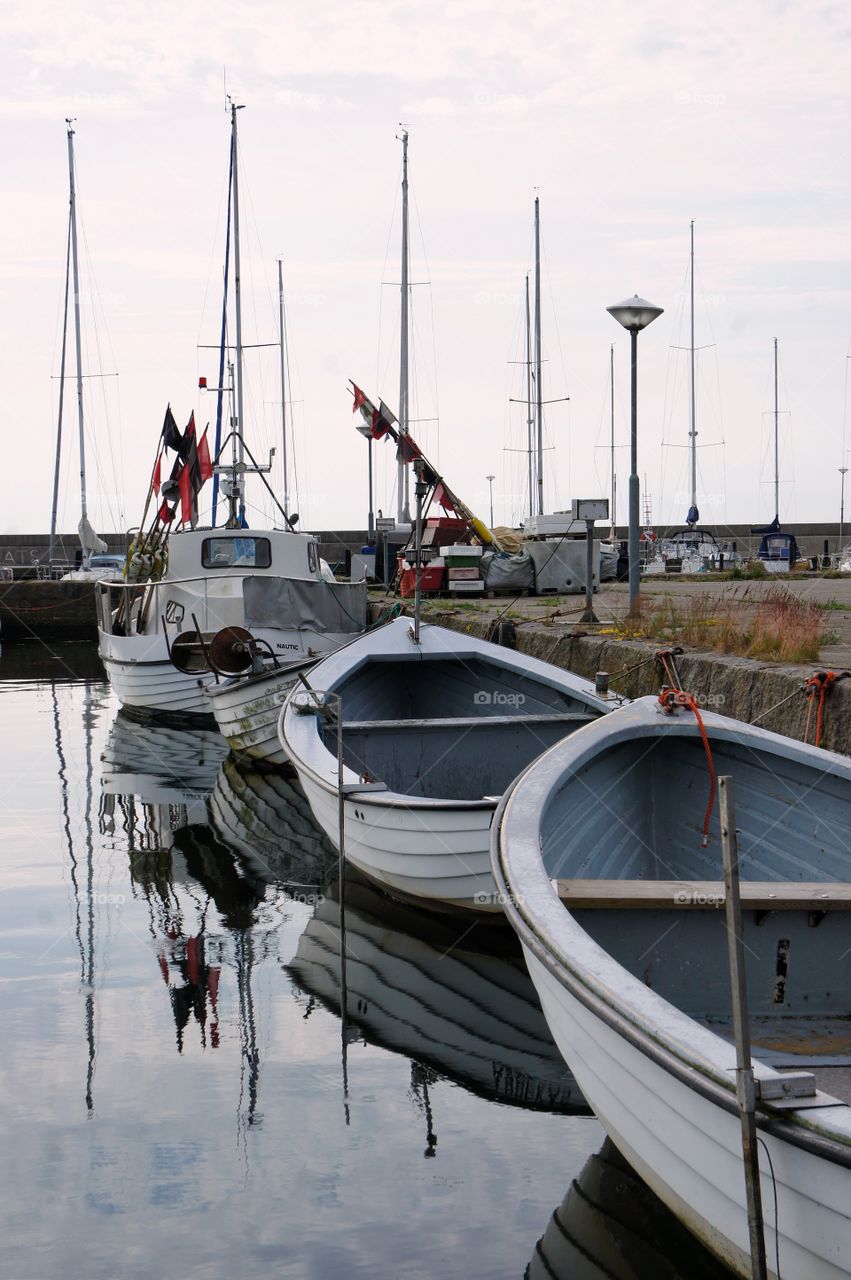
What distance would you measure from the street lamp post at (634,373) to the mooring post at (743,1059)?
961 centimetres

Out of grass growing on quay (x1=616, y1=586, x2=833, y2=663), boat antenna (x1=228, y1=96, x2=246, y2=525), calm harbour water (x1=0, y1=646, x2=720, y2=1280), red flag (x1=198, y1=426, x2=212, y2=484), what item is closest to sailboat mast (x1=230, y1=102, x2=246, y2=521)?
boat antenna (x1=228, y1=96, x2=246, y2=525)

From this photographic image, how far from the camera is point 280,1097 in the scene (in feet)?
16.5

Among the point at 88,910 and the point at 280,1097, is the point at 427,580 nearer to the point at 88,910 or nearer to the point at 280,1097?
the point at 88,910

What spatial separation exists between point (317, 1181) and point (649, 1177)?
4.40ft

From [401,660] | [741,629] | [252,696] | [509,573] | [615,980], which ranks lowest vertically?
[252,696]

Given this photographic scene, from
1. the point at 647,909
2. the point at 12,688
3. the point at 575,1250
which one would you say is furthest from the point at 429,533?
the point at 12,688

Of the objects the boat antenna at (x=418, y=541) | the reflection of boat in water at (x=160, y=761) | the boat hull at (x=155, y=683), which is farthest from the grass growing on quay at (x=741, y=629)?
the boat hull at (x=155, y=683)

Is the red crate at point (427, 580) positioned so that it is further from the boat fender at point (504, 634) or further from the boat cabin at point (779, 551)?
the boat cabin at point (779, 551)

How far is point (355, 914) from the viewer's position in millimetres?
7480

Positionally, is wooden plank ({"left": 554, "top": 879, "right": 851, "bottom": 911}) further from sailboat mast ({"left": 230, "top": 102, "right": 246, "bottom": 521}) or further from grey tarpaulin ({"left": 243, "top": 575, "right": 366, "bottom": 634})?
sailboat mast ({"left": 230, "top": 102, "right": 246, "bottom": 521})

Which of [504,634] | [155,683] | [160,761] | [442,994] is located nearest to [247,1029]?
[442,994]

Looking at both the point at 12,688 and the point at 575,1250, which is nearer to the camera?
the point at 575,1250

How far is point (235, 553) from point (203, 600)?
1.44m

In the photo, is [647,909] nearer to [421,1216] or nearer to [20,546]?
[421,1216]
